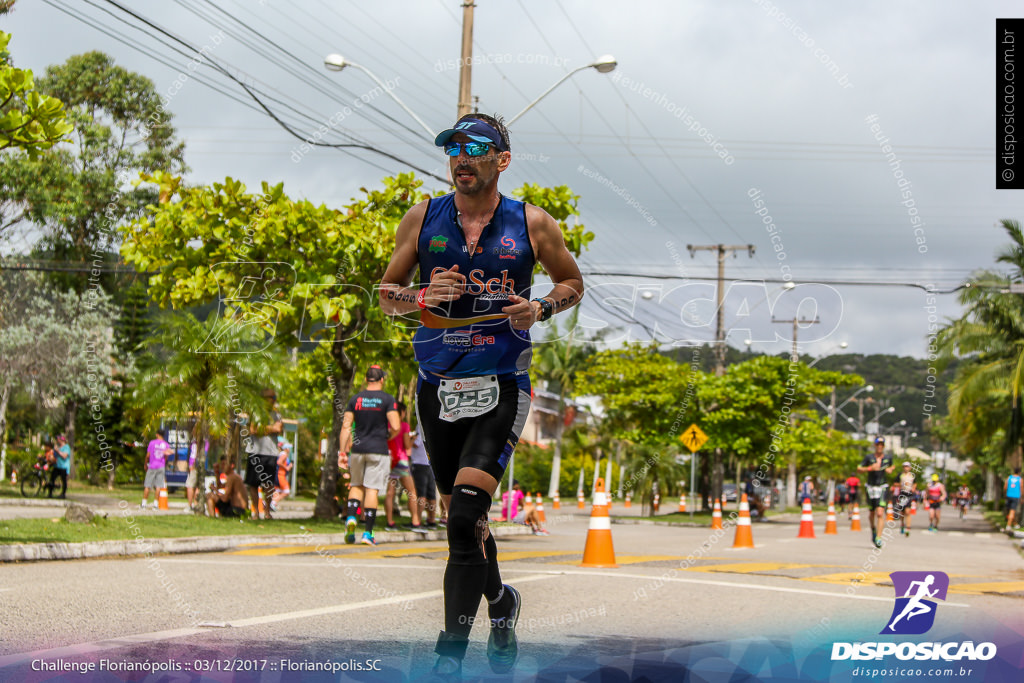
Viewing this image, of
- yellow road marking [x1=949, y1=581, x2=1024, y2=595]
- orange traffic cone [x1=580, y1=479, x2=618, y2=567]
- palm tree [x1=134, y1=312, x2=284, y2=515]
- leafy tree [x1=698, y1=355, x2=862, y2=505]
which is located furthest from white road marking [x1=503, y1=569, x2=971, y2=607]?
leafy tree [x1=698, y1=355, x2=862, y2=505]

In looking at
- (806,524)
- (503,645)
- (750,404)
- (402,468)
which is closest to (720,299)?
(750,404)

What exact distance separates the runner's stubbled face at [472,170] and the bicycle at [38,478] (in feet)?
70.2

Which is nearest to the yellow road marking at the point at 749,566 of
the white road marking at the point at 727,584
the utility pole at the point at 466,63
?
the white road marking at the point at 727,584

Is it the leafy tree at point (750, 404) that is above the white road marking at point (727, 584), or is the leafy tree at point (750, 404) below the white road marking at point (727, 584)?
above

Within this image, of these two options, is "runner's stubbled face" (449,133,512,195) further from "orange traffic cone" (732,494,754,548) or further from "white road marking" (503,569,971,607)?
"orange traffic cone" (732,494,754,548)

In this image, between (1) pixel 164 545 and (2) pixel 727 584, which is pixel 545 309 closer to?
(2) pixel 727 584

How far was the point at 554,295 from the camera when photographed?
4.13 m

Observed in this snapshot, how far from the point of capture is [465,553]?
12.8 ft

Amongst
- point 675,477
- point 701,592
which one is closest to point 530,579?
point 701,592

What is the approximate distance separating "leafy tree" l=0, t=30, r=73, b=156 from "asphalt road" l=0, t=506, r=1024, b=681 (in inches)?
133

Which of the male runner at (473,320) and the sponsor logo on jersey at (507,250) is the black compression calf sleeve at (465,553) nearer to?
the male runner at (473,320)

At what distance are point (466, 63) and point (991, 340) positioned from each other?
24246 mm

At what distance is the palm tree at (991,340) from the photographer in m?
34.0

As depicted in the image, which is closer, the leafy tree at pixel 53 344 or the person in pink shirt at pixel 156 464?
the person in pink shirt at pixel 156 464
